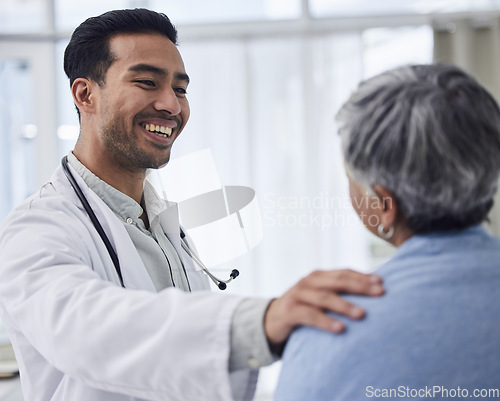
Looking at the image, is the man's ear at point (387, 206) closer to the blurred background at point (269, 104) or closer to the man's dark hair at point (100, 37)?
the man's dark hair at point (100, 37)

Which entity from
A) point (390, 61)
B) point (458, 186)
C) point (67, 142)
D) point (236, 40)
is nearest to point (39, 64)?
point (67, 142)

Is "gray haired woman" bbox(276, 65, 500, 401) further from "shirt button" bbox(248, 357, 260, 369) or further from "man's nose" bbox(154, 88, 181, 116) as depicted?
"man's nose" bbox(154, 88, 181, 116)

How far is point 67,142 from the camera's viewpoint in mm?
3627

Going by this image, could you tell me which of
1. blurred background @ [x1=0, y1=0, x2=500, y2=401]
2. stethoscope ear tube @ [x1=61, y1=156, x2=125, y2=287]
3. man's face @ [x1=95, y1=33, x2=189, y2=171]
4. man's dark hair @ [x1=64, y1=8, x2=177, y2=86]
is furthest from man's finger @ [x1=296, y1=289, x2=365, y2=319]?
blurred background @ [x1=0, y1=0, x2=500, y2=401]

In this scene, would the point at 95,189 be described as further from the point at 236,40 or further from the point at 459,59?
the point at 459,59

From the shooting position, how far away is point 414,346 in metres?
0.69

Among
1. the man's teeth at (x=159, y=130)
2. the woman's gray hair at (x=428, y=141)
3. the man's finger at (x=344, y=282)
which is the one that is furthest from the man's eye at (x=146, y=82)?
the man's finger at (x=344, y=282)

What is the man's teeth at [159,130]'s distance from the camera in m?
1.38

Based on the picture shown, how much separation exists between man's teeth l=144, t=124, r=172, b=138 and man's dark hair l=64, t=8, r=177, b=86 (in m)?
0.17

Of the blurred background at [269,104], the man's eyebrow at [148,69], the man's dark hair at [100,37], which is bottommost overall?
the blurred background at [269,104]

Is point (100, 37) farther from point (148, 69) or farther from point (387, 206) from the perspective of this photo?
point (387, 206)

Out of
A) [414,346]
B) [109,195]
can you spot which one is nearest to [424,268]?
[414,346]

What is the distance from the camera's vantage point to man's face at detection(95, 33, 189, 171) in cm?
135

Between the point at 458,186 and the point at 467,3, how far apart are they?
11.4 feet
